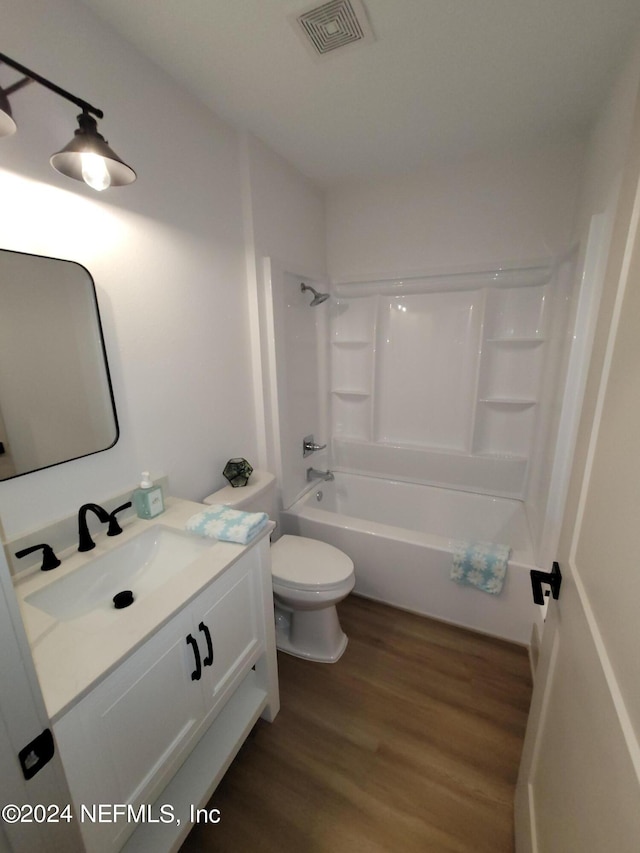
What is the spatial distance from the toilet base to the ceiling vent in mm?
2255

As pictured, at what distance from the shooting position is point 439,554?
187 centimetres

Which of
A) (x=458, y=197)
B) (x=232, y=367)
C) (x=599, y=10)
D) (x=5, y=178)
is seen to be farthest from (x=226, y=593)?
(x=458, y=197)

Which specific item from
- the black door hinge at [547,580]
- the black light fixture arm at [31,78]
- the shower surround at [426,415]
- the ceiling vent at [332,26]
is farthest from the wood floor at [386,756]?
the ceiling vent at [332,26]

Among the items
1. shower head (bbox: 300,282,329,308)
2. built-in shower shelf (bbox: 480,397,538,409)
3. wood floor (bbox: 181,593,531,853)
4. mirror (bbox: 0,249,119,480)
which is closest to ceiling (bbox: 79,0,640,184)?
shower head (bbox: 300,282,329,308)

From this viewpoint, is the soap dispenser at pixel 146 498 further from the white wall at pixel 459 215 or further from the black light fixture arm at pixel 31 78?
the white wall at pixel 459 215

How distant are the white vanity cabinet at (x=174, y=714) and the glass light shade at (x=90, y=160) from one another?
120 centimetres

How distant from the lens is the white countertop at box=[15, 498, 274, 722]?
2.31ft

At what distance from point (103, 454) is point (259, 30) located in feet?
5.08

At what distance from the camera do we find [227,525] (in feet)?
3.91

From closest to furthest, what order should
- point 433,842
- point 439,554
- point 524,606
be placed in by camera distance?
point 433,842 < point 524,606 < point 439,554

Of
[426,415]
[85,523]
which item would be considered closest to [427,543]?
[426,415]

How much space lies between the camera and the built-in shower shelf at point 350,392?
273 centimetres

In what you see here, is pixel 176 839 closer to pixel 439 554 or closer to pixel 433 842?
pixel 433 842

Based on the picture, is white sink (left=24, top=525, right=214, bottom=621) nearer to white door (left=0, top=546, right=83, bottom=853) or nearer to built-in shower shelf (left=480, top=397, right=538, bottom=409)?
white door (left=0, top=546, right=83, bottom=853)
